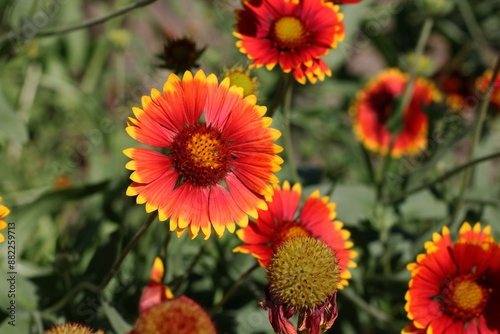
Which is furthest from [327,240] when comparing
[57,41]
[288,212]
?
[57,41]

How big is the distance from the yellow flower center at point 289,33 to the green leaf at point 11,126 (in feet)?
2.72

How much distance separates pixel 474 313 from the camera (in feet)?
4.78

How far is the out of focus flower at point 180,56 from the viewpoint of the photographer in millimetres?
1532

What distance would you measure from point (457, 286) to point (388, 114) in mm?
1297

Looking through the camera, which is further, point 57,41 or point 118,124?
point 57,41

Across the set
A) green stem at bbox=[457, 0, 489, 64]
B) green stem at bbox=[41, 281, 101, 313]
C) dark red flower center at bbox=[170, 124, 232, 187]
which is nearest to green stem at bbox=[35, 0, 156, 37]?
dark red flower center at bbox=[170, 124, 232, 187]

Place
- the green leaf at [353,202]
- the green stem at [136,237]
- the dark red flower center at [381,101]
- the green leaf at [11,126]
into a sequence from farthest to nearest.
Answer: the dark red flower center at [381,101] → the green leaf at [353,202] → the green leaf at [11,126] → the green stem at [136,237]

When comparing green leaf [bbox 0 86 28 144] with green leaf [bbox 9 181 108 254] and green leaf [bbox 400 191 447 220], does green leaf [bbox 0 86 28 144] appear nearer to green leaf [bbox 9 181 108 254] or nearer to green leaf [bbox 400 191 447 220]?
green leaf [bbox 9 181 108 254]

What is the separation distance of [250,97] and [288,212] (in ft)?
1.19

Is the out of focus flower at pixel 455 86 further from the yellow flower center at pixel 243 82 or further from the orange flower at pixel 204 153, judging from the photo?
the orange flower at pixel 204 153

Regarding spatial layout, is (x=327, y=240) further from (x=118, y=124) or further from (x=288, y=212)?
(x=118, y=124)

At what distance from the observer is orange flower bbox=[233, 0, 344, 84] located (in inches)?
56.7

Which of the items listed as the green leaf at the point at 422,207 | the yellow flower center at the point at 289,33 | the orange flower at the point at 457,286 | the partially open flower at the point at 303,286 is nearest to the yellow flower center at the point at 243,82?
the yellow flower center at the point at 289,33

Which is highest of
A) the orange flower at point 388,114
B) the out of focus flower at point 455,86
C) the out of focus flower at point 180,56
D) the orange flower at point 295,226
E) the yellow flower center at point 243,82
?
the out of focus flower at point 455,86
